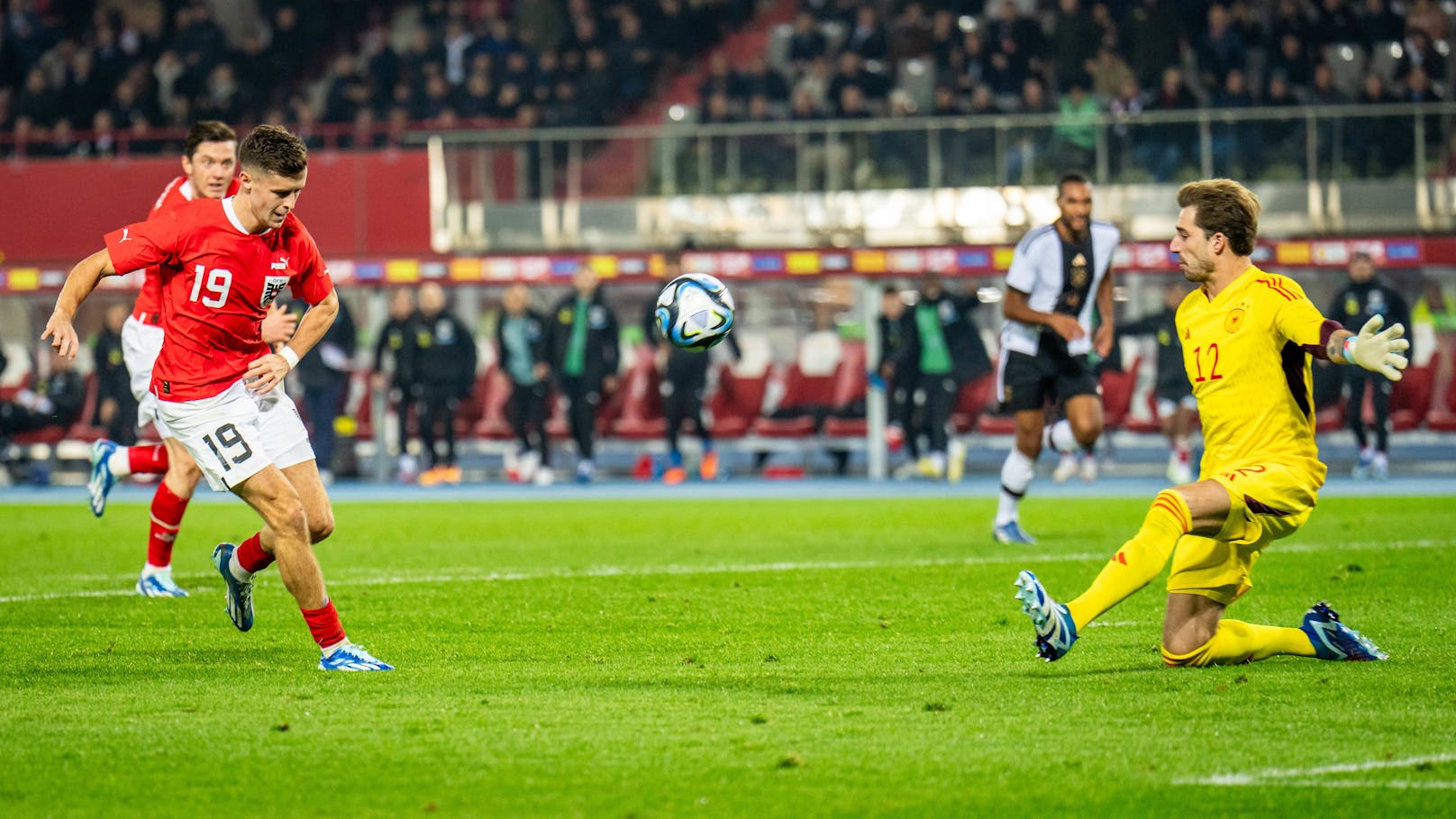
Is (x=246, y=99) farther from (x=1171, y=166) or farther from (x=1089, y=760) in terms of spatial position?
(x=1089, y=760)

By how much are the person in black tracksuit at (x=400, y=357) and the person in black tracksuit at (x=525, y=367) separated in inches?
39.1

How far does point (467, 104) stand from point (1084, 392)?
14.4m

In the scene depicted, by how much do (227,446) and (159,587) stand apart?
296 centimetres

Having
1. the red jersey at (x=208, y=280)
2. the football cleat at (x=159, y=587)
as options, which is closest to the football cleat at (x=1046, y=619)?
the red jersey at (x=208, y=280)

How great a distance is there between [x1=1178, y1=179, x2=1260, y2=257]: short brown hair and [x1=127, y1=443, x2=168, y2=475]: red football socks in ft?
19.4

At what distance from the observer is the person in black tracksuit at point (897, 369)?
1958 cm

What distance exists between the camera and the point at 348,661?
6723 millimetres

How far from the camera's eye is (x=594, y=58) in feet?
80.2

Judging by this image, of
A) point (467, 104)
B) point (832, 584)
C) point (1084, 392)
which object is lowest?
point (832, 584)

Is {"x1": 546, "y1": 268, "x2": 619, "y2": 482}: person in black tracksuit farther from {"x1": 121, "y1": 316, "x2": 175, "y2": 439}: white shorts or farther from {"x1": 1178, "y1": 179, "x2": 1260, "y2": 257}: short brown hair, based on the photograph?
{"x1": 1178, "y1": 179, "x2": 1260, "y2": 257}: short brown hair

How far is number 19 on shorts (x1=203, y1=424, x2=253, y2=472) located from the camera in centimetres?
676

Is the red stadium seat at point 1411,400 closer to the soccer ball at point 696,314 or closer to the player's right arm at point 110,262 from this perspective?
the soccer ball at point 696,314

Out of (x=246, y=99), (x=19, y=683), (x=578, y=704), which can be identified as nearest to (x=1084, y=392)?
(x=578, y=704)

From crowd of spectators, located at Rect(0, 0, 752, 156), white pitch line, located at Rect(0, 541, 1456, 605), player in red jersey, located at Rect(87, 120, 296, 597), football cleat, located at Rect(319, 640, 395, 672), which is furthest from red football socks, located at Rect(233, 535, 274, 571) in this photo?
crowd of spectators, located at Rect(0, 0, 752, 156)
